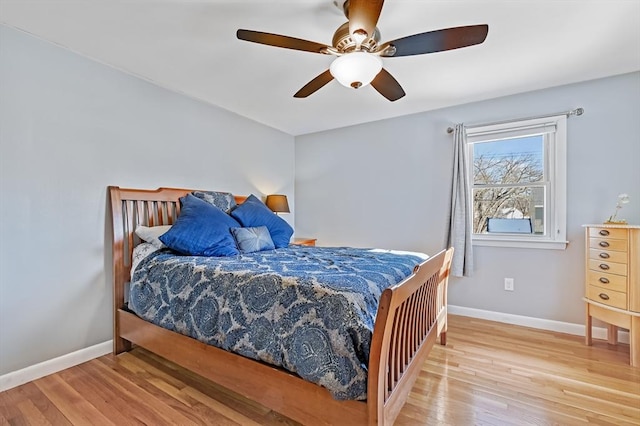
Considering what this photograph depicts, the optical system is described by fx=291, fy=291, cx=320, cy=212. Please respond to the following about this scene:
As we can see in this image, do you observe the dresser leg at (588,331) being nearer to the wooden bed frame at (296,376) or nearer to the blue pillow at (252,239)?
the wooden bed frame at (296,376)

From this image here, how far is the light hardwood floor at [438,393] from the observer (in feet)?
5.22

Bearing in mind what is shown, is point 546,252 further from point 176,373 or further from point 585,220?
point 176,373

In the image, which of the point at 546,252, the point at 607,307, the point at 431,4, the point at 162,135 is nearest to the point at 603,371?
the point at 607,307

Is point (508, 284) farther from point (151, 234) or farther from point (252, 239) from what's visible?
point (151, 234)

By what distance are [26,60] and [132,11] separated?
2.96 feet

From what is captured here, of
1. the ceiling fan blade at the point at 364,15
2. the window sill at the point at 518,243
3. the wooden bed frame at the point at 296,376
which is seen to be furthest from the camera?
the window sill at the point at 518,243

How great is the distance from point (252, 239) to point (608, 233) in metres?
2.92

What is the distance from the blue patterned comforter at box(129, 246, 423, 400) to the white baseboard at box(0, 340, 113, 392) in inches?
20.5

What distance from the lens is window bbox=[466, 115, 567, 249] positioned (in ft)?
9.09

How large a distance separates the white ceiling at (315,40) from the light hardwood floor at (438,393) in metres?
2.31

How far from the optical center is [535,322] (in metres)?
2.85

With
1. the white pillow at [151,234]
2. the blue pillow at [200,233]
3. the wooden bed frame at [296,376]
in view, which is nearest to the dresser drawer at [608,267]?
the wooden bed frame at [296,376]

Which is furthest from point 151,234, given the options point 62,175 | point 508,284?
point 508,284

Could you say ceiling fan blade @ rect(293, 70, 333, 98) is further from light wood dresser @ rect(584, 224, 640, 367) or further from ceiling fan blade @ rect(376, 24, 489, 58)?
light wood dresser @ rect(584, 224, 640, 367)
